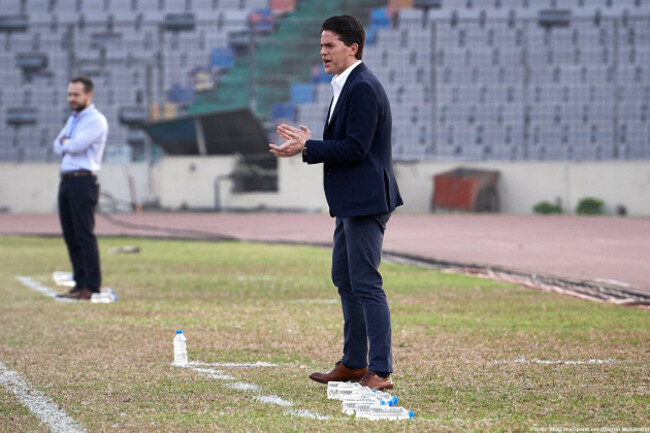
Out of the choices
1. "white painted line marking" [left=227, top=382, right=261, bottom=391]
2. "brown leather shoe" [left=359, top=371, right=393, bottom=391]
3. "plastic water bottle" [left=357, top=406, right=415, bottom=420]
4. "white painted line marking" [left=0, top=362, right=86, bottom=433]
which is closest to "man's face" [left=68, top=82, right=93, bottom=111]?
"white painted line marking" [left=0, top=362, right=86, bottom=433]

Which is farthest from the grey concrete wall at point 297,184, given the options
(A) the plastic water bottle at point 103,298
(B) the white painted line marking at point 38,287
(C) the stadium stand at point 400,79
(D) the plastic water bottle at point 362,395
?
(D) the plastic water bottle at point 362,395

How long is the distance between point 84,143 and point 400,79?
25.5m

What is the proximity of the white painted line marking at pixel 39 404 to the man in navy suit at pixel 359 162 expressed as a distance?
4.49 feet

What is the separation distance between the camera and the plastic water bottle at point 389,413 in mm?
4766

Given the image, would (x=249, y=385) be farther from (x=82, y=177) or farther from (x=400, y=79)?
(x=400, y=79)

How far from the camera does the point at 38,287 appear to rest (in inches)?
469

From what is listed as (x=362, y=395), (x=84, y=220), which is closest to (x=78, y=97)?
(x=84, y=220)

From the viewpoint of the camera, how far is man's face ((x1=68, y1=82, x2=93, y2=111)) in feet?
34.9

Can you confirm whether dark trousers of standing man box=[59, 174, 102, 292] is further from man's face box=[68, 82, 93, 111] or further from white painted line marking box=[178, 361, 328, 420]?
white painted line marking box=[178, 361, 328, 420]

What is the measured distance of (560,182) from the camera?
31.4 metres

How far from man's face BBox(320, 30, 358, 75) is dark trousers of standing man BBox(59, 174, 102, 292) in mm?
5511

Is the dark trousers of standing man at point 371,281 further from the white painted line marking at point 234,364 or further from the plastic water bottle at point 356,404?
the white painted line marking at point 234,364

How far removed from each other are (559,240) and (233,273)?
802 cm

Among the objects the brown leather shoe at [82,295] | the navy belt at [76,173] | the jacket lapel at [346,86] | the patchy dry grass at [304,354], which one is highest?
the jacket lapel at [346,86]
